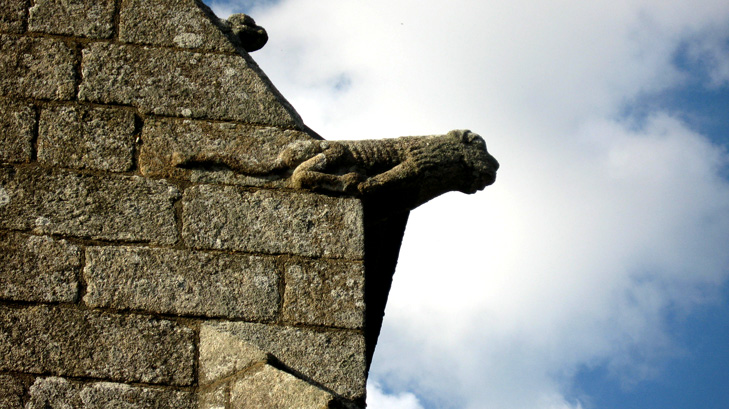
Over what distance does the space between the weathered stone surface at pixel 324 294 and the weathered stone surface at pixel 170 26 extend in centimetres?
107

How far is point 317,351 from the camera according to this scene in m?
3.99

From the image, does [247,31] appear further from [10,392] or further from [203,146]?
[10,392]

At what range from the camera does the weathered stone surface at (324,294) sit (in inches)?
161

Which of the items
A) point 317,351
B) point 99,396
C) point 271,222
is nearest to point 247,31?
point 271,222

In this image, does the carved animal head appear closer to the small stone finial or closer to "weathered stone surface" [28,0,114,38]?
the small stone finial

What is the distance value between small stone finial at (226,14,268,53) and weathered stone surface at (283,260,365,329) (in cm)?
118

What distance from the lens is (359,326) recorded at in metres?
4.08

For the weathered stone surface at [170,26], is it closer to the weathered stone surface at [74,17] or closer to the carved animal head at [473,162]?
the weathered stone surface at [74,17]

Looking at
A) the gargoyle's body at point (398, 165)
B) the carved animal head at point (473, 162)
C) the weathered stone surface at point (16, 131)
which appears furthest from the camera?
the carved animal head at point (473, 162)

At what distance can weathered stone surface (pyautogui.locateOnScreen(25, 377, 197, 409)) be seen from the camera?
3779 mm

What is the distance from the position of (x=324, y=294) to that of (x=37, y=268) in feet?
3.21

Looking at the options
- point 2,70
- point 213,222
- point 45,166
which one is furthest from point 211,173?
point 2,70

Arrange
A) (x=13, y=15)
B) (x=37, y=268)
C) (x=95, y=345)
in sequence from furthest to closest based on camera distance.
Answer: (x=13, y=15) < (x=37, y=268) < (x=95, y=345)

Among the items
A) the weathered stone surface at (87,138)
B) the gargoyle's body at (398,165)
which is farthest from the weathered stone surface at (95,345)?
the gargoyle's body at (398,165)
